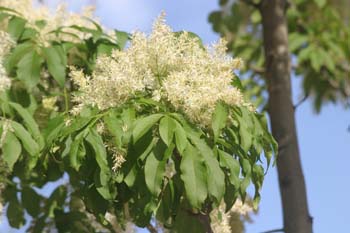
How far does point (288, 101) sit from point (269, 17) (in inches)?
16.6

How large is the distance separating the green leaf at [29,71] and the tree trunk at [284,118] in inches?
38.9

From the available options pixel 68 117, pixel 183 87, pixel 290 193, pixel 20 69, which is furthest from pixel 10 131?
pixel 290 193

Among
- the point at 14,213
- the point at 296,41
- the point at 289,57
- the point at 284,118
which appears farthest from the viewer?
the point at 296,41

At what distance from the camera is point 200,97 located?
5.48 ft

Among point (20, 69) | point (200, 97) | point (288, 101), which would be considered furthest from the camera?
point (288, 101)

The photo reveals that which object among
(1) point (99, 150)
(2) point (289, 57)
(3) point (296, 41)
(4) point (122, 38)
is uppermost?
(3) point (296, 41)

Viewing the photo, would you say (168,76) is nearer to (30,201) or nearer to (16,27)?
(16,27)

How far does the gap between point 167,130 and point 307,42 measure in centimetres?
264

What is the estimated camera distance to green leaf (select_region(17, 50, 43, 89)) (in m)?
2.17

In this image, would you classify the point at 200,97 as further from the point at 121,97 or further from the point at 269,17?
the point at 269,17

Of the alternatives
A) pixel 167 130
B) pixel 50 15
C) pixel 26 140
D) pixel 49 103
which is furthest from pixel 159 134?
pixel 50 15

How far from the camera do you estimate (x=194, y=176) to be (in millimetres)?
1559

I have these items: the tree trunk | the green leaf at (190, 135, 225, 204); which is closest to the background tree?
the tree trunk

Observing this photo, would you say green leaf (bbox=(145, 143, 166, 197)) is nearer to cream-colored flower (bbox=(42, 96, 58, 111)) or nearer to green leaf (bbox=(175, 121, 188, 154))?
green leaf (bbox=(175, 121, 188, 154))
